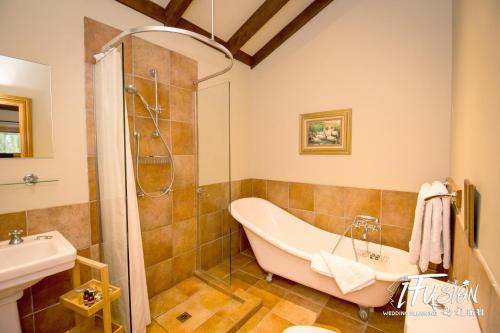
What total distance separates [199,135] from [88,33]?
4.18 ft

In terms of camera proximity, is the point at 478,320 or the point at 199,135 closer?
the point at 478,320

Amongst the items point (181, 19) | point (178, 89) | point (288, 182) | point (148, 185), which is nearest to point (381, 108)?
point (288, 182)

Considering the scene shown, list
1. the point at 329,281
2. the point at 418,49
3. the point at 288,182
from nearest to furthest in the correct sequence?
the point at 329,281, the point at 418,49, the point at 288,182

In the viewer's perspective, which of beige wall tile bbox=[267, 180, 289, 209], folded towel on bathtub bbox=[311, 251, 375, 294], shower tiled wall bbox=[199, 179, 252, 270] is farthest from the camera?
beige wall tile bbox=[267, 180, 289, 209]

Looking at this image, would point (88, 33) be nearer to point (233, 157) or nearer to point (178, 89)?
point (178, 89)

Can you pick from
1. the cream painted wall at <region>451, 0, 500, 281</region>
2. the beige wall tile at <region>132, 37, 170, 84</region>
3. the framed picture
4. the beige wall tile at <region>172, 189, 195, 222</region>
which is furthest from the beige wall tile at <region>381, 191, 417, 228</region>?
the beige wall tile at <region>132, 37, 170, 84</region>

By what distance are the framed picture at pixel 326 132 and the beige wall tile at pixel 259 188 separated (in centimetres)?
79

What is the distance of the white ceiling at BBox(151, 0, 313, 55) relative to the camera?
2432mm

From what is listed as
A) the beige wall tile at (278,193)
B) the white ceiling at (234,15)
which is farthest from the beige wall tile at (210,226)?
the white ceiling at (234,15)

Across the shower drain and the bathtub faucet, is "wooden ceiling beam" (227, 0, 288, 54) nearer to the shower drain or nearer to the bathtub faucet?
the bathtub faucet

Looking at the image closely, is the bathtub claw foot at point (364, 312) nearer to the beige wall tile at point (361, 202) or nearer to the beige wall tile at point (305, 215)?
the beige wall tile at point (361, 202)

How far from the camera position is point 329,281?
6.75ft

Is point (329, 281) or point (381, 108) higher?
point (381, 108)

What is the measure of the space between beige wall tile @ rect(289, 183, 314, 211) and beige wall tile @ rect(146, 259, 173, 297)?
5.54ft
